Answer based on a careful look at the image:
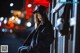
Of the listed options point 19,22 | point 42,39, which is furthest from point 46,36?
point 19,22

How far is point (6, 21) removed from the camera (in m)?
1.23

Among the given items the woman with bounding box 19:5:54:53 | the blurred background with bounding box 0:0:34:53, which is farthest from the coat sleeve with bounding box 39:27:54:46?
the blurred background with bounding box 0:0:34:53

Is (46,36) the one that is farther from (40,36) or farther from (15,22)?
(15,22)

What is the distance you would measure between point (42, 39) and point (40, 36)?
0.02 m

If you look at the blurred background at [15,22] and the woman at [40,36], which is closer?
the woman at [40,36]

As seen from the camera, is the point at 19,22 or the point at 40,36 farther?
the point at 19,22

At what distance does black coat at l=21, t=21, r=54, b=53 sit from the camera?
109 centimetres

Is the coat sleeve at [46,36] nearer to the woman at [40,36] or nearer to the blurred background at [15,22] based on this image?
the woman at [40,36]

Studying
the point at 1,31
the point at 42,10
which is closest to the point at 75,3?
the point at 42,10

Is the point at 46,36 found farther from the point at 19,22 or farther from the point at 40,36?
the point at 19,22

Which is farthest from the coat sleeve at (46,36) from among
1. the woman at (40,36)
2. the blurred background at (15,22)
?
the blurred background at (15,22)

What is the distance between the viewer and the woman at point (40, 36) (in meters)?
1.10

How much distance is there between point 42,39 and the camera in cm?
109

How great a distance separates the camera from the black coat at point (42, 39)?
109 centimetres
